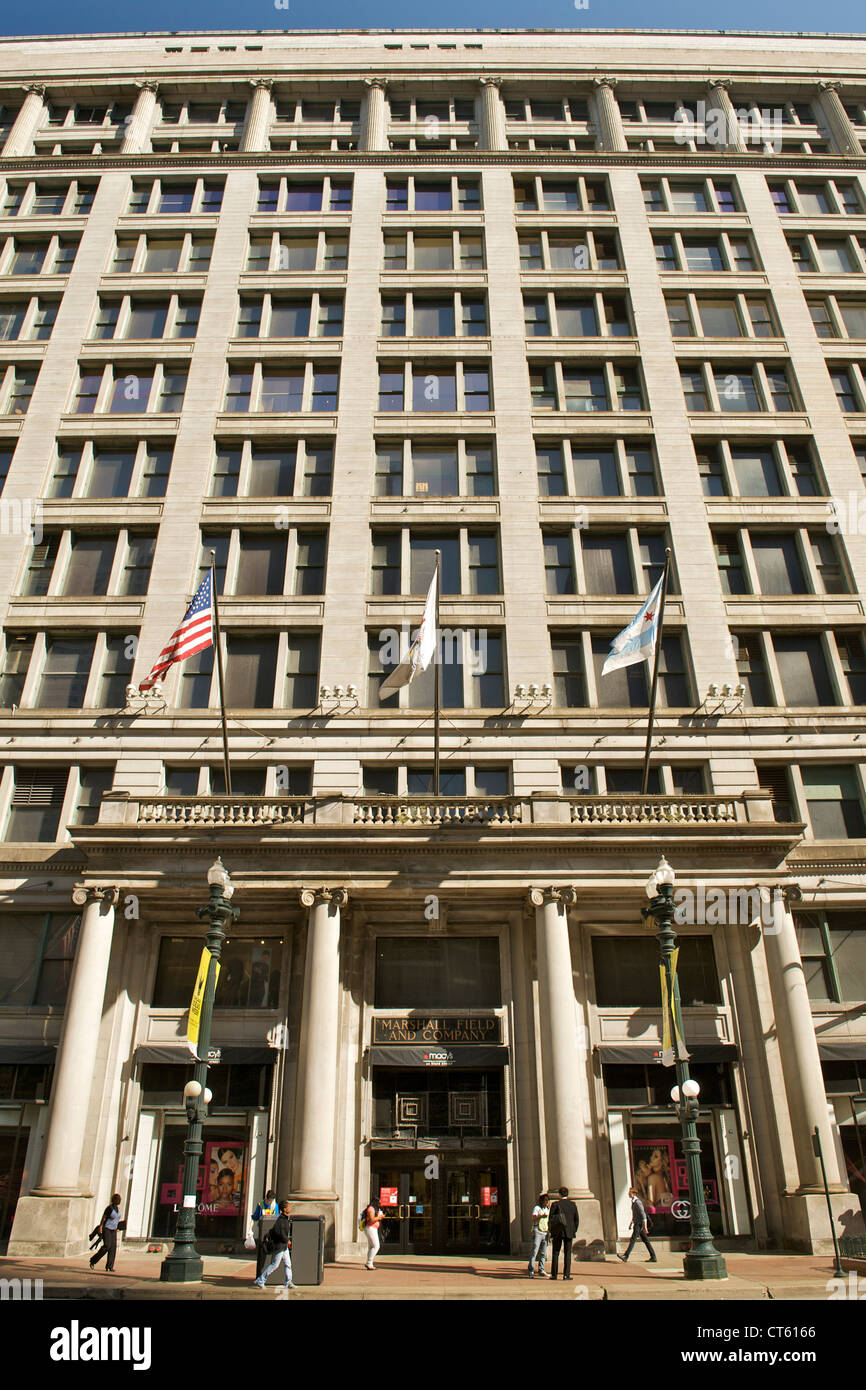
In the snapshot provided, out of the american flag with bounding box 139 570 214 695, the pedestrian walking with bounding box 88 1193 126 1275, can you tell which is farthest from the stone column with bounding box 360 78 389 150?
the pedestrian walking with bounding box 88 1193 126 1275

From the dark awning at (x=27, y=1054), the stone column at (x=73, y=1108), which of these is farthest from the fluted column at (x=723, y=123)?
the dark awning at (x=27, y=1054)

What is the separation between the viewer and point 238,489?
33.4 m

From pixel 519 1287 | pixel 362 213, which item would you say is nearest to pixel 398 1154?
pixel 519 1287

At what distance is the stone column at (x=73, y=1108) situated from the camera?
2022 cm

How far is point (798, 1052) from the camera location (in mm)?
22312

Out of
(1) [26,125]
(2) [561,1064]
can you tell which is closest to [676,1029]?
(2) [561,1064]

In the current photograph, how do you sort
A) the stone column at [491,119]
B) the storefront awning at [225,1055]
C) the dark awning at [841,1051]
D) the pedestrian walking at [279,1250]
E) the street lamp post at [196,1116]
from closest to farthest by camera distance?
the street lamp post at [196,1116] → the pedestrian walking at [279,1250] → the storefront awning at [225,1055] → the dark awning at [841,1051] → the stone column at [491,119]

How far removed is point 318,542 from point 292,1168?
65.4 ft

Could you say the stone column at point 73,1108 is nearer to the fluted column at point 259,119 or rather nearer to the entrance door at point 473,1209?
the entrance door at point 473,1209

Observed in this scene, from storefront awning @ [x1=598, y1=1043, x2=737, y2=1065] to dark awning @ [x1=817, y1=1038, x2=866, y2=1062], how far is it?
8.10 ft

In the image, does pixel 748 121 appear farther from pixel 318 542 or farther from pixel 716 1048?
pixel 716 1048

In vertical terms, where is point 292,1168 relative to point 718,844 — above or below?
below

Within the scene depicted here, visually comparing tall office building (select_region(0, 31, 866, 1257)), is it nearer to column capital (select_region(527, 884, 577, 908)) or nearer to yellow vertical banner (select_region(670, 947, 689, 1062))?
column capital (select_region(527, 884, 577, 908))

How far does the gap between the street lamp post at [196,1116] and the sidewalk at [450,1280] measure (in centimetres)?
32
